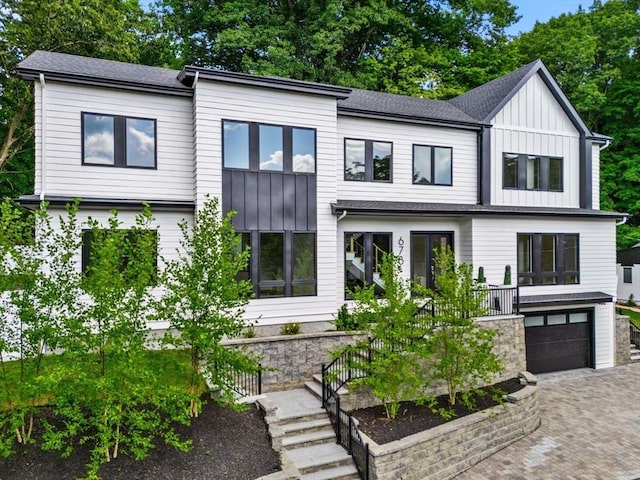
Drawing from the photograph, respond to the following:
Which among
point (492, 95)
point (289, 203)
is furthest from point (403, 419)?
point (492, 95)

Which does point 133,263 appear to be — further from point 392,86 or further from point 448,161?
point 392,86

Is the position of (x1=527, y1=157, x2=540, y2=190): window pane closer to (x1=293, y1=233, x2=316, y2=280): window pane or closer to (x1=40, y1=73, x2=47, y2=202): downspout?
(x1=293, y1=233, x2=316, y2=280): window pane

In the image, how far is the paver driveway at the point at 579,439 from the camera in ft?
29.9

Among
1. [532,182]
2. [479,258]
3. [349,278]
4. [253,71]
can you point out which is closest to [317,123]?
[349,278]

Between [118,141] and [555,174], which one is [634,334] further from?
[118,141]

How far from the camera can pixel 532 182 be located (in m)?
16.8

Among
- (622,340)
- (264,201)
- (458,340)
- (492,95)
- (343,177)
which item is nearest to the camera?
(458,340)

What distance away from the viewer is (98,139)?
1148cm

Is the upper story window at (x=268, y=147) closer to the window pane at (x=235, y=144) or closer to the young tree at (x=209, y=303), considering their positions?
the window pane at (x=235, y=144)

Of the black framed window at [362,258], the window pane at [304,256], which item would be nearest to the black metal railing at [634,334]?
the black framed window at [362,258]

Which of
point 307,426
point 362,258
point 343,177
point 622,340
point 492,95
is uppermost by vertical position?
point 492,95

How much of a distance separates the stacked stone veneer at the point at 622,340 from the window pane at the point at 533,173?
6430 millimetres

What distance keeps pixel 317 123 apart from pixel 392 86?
1447 cm

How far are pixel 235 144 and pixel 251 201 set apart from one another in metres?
Result: 1.71
